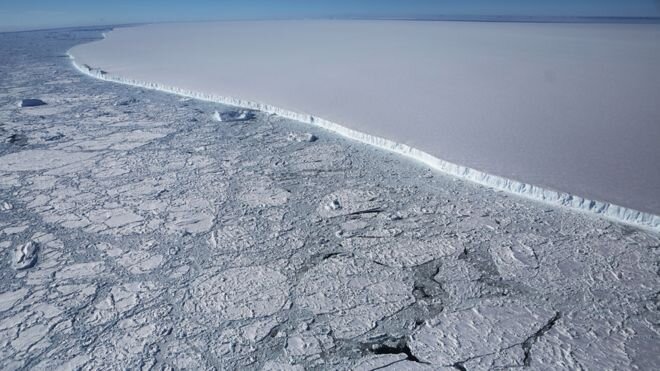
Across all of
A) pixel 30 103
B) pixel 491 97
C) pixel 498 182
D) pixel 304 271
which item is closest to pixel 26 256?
pixel 304 271

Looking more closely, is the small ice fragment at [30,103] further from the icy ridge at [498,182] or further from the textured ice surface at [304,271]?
the icy ridge at [498,182]

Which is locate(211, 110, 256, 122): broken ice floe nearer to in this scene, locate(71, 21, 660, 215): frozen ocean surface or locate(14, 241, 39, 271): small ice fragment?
locate(71, 21, 660, 215): frozen ocean surface

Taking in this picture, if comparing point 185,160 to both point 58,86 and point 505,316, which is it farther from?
point 58,86

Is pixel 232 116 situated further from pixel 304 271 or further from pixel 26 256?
pixel 304 271

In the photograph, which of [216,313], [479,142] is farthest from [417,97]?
[216,313]

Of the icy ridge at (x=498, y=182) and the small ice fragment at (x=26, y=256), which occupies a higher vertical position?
the icy ridge at (x=498, y=182)

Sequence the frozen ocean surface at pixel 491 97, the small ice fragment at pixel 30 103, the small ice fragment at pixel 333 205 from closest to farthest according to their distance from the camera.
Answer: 1. the small ice fragment at pixel 333 205
2. the frozen ocean surface at pixel 491 97
3. the small ice fragment at pixel 30 103

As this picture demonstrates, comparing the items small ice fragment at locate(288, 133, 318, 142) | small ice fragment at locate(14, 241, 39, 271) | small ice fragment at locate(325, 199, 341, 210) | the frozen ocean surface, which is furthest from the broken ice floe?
small ice fragment at locate(14, 241, 39, 271)

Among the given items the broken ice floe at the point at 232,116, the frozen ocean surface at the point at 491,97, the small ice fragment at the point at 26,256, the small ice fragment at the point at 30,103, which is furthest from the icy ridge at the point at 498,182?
the small ice fragment at the point at 30,103
